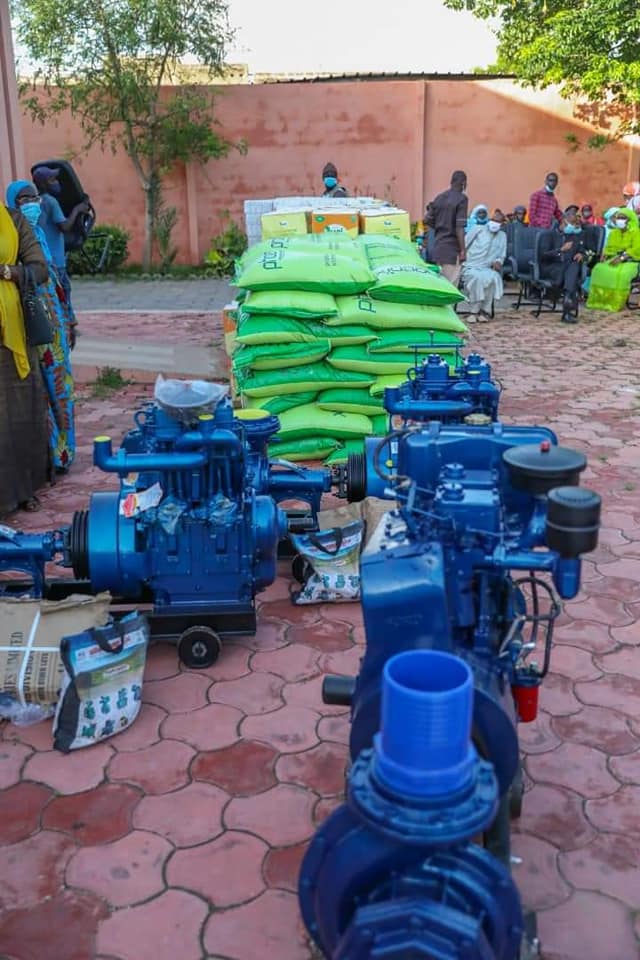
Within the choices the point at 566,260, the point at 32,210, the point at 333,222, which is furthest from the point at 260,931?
the point at 566,260

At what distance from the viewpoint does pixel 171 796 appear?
2.49m

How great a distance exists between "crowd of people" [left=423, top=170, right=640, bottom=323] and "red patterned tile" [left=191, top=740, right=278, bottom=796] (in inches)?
323

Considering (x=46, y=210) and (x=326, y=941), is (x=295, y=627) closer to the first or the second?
(x=326, y=941)

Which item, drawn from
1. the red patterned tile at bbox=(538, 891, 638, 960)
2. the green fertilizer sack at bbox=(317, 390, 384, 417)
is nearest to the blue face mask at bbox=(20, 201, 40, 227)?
the green fertilizer sack at bbox=(317, 390, 384, 417)

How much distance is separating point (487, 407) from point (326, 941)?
2.16 metres

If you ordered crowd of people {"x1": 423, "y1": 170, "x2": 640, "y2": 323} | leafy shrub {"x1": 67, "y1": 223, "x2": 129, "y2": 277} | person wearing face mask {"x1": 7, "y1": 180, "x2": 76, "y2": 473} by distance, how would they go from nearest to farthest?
person wearing face mask {"x1": 7, "y1": 180, "x2": 76, "y2": 473} → crowd of people {"x1": 423, "y1": 170, "x2": 640, "y2": 323} → leafy shrub {"x1": 67, "y1": 223, "x2": 129, "y2": 277}

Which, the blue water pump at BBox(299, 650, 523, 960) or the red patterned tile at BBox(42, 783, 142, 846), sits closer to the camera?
the blue water pump at BBox(299, 650, 523, 960)

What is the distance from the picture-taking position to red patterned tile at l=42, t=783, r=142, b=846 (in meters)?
2.36

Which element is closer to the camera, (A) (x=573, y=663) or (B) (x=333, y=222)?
(A) (x=573, y=663)

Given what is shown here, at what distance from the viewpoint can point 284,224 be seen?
A: 7367mm

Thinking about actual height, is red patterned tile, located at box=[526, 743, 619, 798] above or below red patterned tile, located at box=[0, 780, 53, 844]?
above

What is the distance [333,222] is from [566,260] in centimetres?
399

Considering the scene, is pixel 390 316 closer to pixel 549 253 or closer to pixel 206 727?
pixel 206 727

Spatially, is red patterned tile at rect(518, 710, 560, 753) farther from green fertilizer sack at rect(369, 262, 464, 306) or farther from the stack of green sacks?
green fertilizer sack at rect(369, 262, 464, 306)
